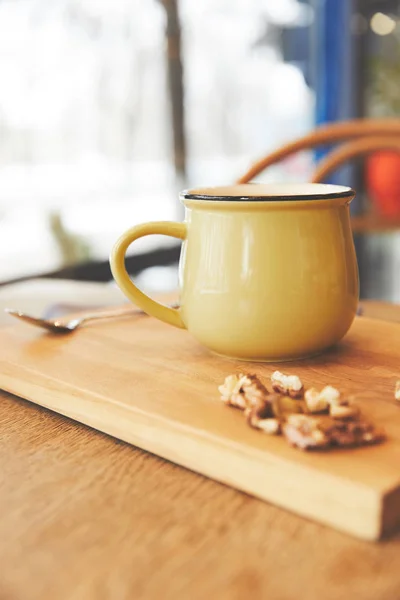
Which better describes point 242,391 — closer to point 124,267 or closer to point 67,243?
point 124,267

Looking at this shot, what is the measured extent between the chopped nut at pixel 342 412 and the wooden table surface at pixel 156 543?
8cm

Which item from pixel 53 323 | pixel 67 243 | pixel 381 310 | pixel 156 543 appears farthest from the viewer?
pixel 67 243

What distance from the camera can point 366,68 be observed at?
3.07 meters

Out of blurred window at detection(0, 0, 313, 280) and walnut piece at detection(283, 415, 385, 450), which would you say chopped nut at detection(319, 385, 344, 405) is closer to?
walnut piece at detection(283, 415, 385, 450)

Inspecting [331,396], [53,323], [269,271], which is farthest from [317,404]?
[53,323]

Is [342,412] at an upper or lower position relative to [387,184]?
upper

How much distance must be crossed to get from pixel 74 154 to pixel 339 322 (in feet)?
6.51

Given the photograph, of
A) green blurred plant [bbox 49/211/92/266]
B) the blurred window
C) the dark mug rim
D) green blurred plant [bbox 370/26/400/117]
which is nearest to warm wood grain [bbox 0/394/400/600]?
the dark mug rim

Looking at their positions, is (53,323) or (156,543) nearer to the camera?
(156,543)

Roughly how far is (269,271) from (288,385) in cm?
10

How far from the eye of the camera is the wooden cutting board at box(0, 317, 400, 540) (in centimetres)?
33

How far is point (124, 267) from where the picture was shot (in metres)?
0.57

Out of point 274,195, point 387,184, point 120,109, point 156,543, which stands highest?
point 120,109

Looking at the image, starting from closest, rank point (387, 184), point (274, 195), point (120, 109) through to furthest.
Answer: point (274, 195) < point (120, 109) < point (387, 184)
